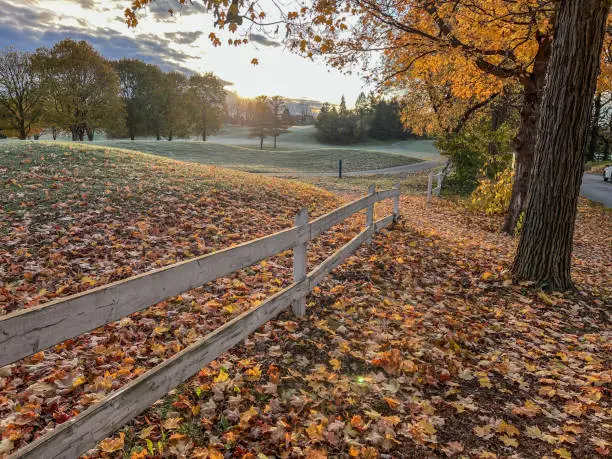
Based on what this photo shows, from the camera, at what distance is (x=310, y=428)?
3145 millimetres

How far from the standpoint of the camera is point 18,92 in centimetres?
4297

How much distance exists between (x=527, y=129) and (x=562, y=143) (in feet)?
16.0

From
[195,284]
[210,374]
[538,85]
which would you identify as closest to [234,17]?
[195,284]

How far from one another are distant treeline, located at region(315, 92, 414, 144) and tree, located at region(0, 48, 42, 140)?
154 feet

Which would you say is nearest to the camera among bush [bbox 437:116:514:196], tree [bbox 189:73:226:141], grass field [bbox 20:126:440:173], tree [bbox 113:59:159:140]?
bush [bbox 437:116:514:196]

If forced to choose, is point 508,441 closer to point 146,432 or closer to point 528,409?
point 528,409

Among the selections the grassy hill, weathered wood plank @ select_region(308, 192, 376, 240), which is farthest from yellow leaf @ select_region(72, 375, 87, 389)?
weathered wood plank @ select_region(308, 192, 376, 240)

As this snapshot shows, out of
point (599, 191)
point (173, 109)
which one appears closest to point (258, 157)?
point (173, 109)

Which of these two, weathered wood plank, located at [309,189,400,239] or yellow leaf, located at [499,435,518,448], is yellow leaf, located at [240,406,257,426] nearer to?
yellow leaf, located at [499,435,518,448]

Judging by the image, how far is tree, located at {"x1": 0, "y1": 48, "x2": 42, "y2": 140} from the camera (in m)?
42.3

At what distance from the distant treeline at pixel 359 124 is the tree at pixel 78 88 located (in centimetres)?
3995

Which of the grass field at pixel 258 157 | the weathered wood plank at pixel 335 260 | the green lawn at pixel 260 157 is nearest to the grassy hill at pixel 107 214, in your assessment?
the weathered wood plank at pixel 335 260

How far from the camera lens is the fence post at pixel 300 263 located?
4.62 metres

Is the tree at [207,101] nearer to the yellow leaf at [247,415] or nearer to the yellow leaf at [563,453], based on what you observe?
the yellow leaf at [247,415]
